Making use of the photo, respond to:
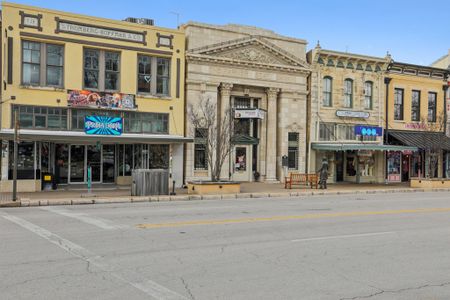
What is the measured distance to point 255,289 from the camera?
6145 millimetres

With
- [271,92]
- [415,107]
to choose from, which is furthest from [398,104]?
[271,92]

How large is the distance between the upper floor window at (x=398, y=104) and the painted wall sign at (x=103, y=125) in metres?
20.1

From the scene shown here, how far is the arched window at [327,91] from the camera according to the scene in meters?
31.8

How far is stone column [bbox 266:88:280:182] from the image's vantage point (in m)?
29.6


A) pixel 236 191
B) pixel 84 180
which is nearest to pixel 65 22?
pixel 84 180

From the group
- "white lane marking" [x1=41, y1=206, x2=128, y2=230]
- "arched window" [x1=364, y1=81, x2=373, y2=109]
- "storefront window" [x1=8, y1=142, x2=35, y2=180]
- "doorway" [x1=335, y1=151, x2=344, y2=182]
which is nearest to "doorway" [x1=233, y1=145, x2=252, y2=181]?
"doorway" [x1=335, y1=151, x2=344, y2=182]

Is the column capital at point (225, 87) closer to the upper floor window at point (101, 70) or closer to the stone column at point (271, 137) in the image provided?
the stone column at point (271, 137)

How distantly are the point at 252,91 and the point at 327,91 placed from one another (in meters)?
5.63

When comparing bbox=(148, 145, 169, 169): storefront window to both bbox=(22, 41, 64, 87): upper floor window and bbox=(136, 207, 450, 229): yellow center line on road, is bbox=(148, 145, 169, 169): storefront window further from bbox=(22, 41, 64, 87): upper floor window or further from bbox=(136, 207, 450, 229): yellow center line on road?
bbox=(136, 207, 450, 229): yellow center line on road

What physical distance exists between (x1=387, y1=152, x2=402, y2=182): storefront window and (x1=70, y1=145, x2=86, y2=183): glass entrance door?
21.0m

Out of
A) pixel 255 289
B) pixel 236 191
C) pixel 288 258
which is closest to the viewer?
pixel 255 289

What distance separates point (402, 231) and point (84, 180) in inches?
712

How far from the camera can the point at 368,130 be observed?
32.8 metres

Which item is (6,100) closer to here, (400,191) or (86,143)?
(86,143)
